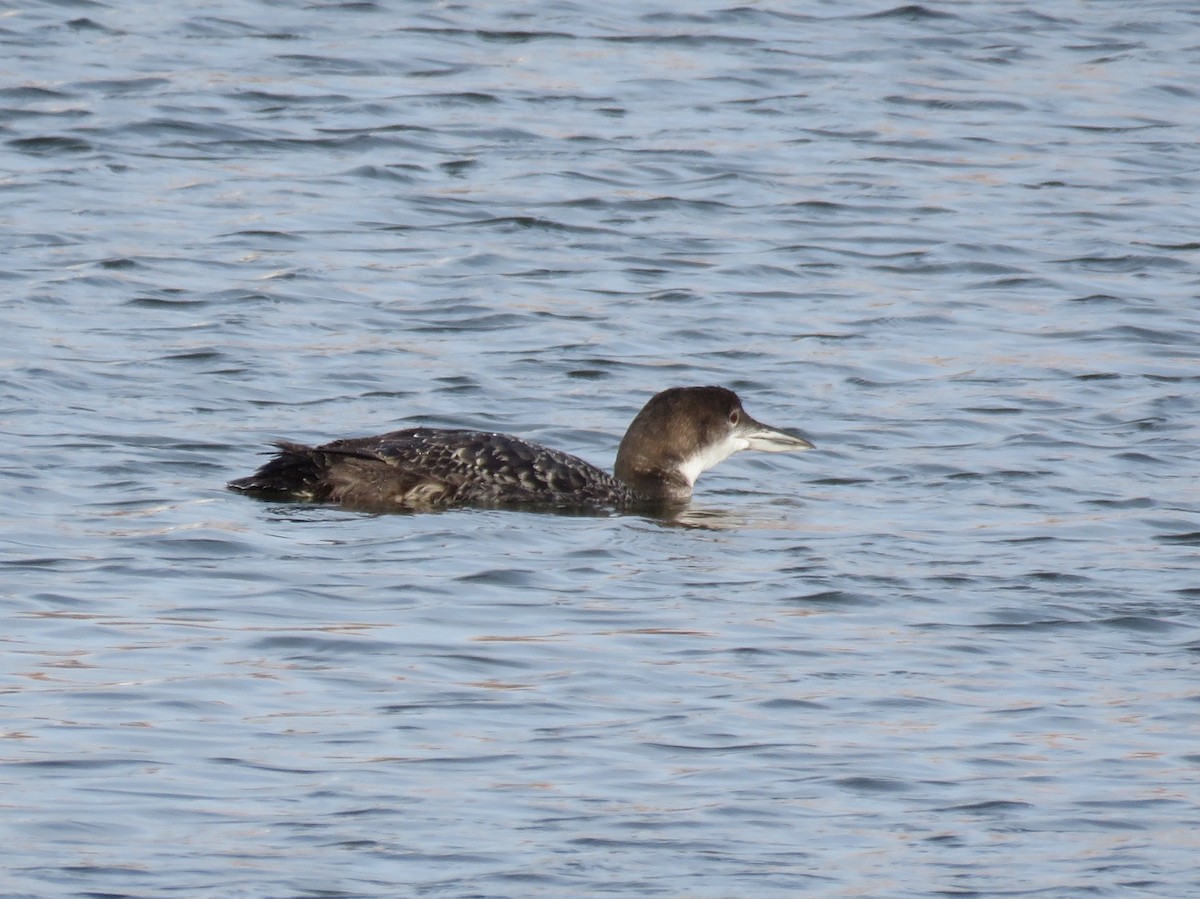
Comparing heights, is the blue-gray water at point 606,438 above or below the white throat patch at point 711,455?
above

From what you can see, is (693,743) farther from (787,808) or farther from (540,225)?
(540,225)

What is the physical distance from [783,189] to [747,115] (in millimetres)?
1635

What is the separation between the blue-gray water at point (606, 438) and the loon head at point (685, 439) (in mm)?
202

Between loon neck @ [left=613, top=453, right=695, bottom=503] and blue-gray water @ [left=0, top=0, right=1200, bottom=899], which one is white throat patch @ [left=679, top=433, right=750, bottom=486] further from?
blue-gray water @ [left=0, top=0, right=1200, bottom=899]

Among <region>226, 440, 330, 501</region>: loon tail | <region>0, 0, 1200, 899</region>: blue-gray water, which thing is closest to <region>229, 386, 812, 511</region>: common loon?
<region>226, 440, 330, 501</region>: loon tail

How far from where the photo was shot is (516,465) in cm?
980

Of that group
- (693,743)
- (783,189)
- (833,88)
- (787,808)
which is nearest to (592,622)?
(693,743)

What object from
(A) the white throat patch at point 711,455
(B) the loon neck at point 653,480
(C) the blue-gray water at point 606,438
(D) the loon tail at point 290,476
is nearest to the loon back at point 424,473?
(D) the loon tail at point 290,476

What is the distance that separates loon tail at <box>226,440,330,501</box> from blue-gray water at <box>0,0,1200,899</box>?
105 millimetres

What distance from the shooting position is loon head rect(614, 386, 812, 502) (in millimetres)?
10414

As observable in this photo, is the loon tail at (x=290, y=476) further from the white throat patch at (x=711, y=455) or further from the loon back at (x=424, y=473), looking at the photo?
the white throat patch at (x=711, y=455)

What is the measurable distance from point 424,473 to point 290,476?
0.52m

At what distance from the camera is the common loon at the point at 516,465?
9.52 meters

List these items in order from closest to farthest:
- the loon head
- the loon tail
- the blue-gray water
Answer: the blue-gray water, the loon tail, the loon head
